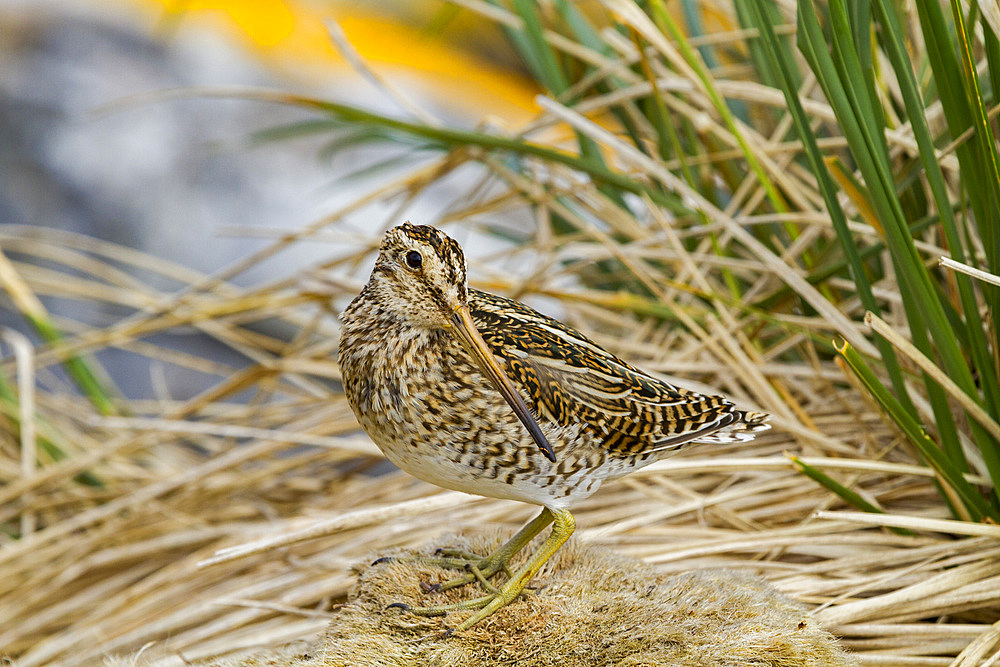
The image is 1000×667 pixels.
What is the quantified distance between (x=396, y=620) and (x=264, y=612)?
0.66 metres

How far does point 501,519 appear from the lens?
2.27 meters

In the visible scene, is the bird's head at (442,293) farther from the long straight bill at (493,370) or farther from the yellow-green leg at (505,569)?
the yellow-green leg at (505,569)

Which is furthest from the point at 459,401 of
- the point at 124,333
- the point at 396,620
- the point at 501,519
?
the point at 124,333

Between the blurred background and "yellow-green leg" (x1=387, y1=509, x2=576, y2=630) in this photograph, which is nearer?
"yellow-green leg" (x1=387, y1=509, x2=576, y2=630)

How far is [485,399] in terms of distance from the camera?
142 cm

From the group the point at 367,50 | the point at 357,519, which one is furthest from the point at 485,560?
the point at 367,50

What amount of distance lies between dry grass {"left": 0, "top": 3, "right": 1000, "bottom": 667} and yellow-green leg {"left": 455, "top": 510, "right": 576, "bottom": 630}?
244 mm

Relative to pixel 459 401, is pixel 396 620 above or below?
below

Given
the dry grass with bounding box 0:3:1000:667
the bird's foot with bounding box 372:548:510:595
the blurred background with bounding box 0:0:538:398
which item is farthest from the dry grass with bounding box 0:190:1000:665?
the blurred background with bounding box 0:0:538:398

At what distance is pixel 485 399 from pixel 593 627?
41cm

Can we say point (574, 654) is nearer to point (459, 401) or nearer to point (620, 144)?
point (459, 401)

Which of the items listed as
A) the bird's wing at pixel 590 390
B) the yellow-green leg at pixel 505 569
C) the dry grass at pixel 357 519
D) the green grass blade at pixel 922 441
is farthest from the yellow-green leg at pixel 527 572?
the green grass blade at pixel 922 441

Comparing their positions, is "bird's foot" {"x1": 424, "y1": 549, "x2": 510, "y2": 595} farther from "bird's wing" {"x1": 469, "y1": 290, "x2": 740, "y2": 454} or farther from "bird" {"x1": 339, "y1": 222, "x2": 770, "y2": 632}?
"bird's wing" {"x1": 469, "y1": 290, "x2": 740, "y2": 454}

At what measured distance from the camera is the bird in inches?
53.0
